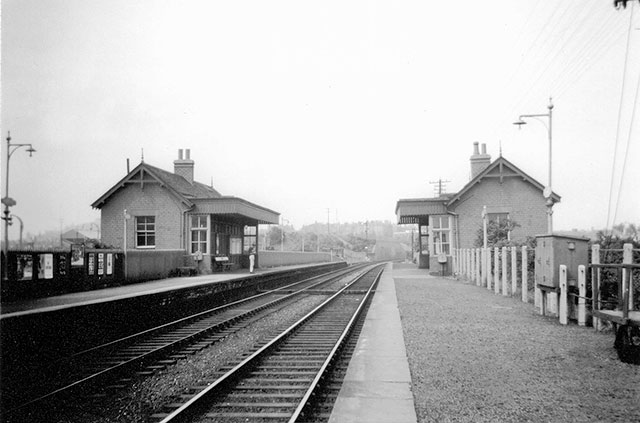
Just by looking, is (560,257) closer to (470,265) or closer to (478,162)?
(470,265)

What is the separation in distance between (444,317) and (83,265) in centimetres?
1189

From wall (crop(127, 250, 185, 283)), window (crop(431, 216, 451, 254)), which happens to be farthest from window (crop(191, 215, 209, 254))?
window (crop(431, 216, 451, 254))

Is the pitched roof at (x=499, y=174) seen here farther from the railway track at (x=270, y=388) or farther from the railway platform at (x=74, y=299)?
the railway track at (x=270, y=388)

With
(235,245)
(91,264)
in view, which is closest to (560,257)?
(91,264)

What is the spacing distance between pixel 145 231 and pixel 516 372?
80.6 ft

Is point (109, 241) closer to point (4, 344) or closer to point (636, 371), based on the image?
point (4, 344)

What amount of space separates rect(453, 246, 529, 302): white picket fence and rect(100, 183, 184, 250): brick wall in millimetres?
14257

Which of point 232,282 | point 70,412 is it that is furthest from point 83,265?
point 70,412

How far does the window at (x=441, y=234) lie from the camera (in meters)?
29.0

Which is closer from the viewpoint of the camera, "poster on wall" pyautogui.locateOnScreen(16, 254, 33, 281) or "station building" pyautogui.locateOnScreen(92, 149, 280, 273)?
"poster on wall" pyautogui.locateOnScreen(16, 254, 33, 281)

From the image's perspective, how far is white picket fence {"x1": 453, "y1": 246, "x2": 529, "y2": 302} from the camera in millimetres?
13802

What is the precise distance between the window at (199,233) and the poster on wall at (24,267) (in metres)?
13.2

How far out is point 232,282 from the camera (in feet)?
58.1

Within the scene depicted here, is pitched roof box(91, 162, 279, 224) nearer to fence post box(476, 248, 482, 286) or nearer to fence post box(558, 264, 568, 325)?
fence post box(476, 248, 482, 286)
